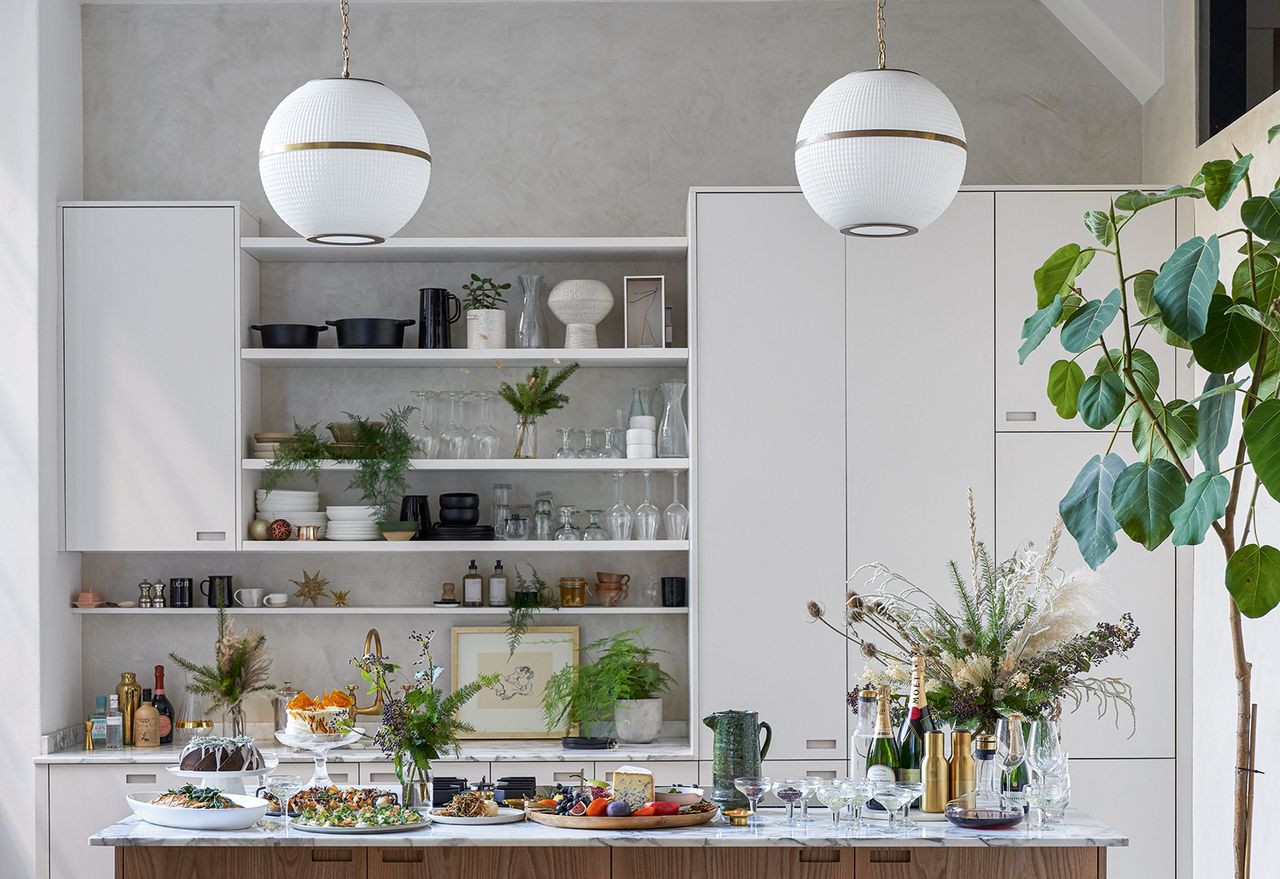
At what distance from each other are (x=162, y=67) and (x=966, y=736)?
372cm

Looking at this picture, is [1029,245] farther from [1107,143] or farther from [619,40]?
[619,40]

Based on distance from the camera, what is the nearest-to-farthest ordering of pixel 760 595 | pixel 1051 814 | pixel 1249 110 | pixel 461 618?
1. pixel 1051 814
2. pixel 1249 110
3. pixel 760 595
4. pixel 461 618

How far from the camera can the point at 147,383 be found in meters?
4.40

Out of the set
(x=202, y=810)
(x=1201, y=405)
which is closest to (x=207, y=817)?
(x=202, y=810)

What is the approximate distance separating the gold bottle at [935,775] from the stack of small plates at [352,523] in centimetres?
225

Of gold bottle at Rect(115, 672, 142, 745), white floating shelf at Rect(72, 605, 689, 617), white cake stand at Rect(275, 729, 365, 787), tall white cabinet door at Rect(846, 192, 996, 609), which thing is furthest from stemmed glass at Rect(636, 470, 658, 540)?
gold bottle at Rect(115, 672, 142, 745)

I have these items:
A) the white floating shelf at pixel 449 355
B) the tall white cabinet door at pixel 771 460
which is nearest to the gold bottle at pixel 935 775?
the tall white cabinet door at pixel 771 460

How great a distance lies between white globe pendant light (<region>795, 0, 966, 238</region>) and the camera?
2.57 metres

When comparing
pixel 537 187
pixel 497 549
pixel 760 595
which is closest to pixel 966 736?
pixel 760 595

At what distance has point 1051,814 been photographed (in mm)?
2896

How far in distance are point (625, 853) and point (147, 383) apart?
251 centimetres

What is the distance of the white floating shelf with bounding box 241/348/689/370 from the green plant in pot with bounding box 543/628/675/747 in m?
0.99

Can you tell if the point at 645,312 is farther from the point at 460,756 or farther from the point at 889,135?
the point at 889,135

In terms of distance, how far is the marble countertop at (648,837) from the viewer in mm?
2754
